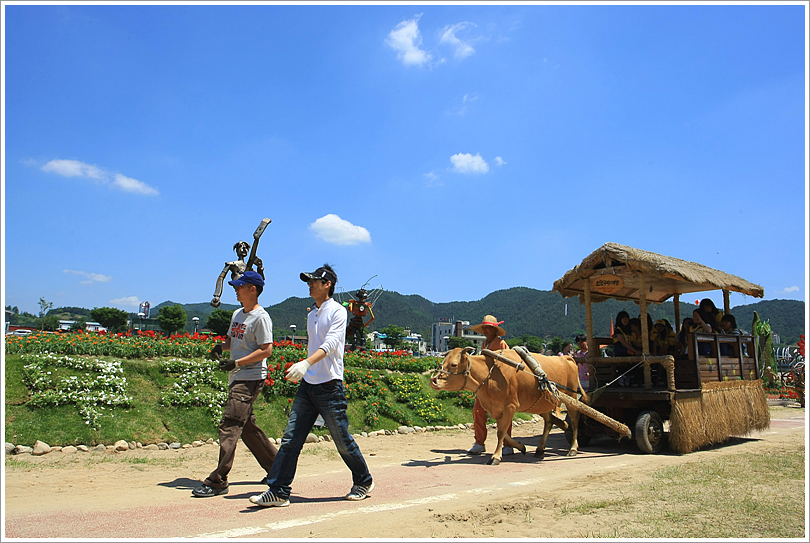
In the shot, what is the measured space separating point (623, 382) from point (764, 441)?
3.31m

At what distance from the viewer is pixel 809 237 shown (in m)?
4.85

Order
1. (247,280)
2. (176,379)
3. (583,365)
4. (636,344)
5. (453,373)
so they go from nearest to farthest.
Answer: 1. (247,280)
2. (453,373)
3. (176,379)
4. (636,344)
5. (583,365)

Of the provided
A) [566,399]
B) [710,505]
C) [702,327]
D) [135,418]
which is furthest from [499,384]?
[135,418]

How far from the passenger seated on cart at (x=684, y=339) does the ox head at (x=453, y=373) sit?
14.4 feet

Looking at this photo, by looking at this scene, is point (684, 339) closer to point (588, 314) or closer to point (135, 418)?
point (588, 314)

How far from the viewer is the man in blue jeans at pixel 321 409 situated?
174 inches

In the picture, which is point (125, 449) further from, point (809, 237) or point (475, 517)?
point (809, 237)

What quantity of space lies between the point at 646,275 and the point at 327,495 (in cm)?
639

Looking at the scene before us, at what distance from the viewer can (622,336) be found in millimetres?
9719

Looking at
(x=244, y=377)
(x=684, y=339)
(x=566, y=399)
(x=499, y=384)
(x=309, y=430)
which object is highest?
(x=684, y=339)

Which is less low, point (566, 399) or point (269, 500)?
point (566, 399)

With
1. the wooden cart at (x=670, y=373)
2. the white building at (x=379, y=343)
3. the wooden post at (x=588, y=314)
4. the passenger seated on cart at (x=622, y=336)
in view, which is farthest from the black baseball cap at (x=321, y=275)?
the white building at (x=379, y=343)

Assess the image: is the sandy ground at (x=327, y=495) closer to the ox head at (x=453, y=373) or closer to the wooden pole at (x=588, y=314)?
the ox head at (x=453, y=373)

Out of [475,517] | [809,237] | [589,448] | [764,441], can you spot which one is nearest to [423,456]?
[589,448]
